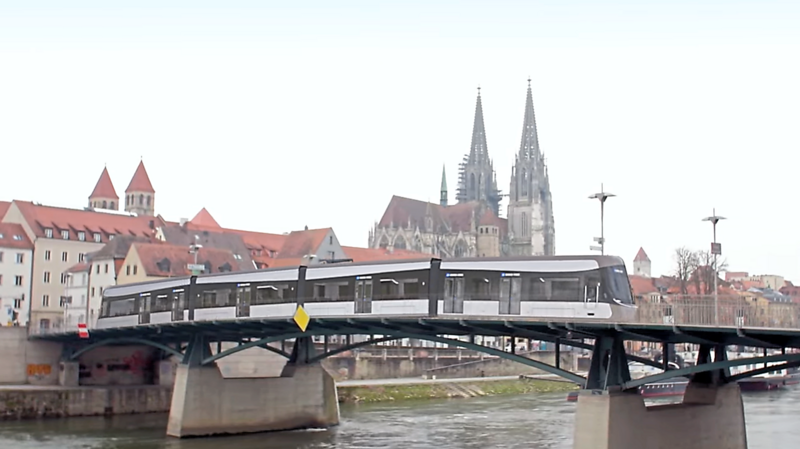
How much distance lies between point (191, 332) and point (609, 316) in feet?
80.7

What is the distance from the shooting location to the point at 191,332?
50.4m

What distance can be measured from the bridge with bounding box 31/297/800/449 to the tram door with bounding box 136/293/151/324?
2.13 ft

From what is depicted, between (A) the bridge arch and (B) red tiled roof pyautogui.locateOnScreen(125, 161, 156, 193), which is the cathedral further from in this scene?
(A) the bridge arch

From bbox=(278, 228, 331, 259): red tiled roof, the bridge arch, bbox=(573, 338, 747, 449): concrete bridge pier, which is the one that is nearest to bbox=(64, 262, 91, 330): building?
the bridge arch

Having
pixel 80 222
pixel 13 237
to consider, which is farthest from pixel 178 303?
pixel 80 222

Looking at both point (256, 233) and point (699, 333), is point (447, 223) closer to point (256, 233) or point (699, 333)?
point (256, 233)

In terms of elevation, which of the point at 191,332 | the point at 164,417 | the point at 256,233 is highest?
the point at 256,233

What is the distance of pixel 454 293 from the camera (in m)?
36.7

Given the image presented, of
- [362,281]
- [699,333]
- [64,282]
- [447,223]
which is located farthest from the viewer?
[447,223]

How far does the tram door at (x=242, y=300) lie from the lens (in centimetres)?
4622

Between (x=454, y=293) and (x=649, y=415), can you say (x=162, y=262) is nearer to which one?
(x=454, y=293)

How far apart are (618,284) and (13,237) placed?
254 feet

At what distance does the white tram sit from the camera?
33.0m

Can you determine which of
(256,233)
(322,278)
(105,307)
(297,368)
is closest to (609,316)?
(322,278)
